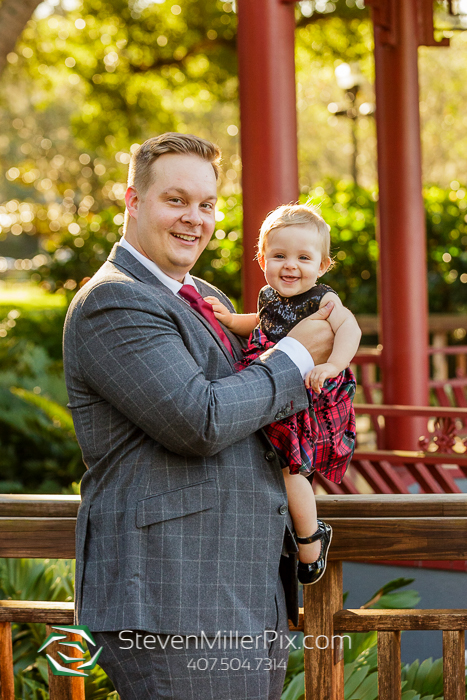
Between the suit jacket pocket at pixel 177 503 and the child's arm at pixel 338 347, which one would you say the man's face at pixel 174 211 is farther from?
the suit jacket pocket at pixel 177 503

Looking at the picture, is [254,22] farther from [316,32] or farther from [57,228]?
[57,228]

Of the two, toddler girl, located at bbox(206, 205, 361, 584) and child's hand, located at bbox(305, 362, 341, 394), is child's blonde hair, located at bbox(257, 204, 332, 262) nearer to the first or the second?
toddler girl, located at bbox(206, 205, 361, 584)

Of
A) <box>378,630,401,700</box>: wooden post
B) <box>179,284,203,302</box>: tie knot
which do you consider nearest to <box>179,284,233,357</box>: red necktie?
<box>179,284,203,302</box>: tie knot

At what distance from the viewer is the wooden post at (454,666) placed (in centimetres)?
200

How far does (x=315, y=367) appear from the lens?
1.94 metres

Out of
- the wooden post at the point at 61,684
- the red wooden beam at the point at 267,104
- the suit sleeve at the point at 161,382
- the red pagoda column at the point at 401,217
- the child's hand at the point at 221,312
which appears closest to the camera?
the suit sleeve at the point at 161,382

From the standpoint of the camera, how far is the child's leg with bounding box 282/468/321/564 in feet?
6.59

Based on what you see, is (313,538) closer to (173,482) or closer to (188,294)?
(173,482)

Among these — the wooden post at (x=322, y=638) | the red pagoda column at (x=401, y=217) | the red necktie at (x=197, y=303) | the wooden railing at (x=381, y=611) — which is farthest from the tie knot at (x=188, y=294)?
the red pagoda column at (x=401, y=217)

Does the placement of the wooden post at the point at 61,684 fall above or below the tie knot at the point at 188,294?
below

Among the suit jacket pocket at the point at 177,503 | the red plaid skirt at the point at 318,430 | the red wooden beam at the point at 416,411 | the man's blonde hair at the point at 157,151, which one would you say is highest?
the man's blonde hair at the point at 157,151

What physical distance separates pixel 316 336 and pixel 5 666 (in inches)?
50.1

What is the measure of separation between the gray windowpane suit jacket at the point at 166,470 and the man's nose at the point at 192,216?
189mm

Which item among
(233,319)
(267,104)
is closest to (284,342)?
(233,319)
